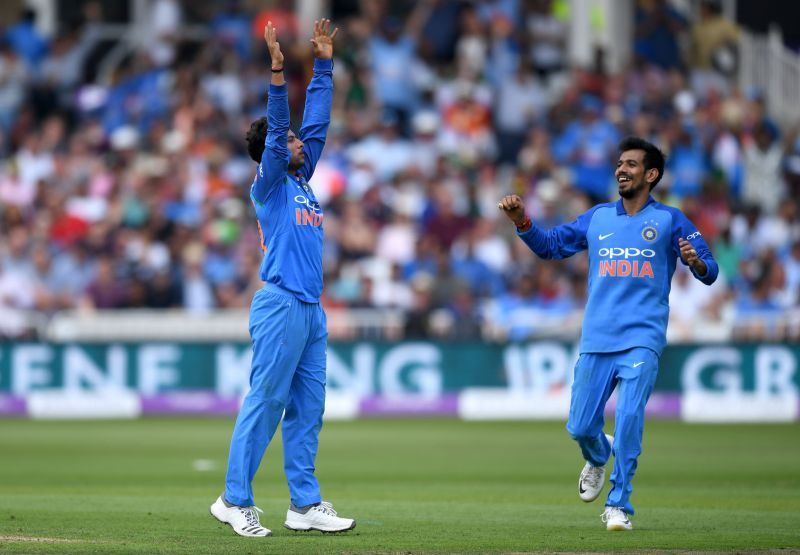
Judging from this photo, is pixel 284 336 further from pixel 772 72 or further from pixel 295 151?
pixel 772 72

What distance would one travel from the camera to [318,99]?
9.31m

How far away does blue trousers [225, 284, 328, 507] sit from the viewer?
888cm

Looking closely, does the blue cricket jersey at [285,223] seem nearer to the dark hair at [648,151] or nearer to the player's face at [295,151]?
the player's face at [295,151]

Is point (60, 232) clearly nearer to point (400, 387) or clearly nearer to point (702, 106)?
point (400, 387)

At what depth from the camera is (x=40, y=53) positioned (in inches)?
1003

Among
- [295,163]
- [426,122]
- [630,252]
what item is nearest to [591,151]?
[426,122]

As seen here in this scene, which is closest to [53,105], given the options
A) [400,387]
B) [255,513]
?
[400,387]

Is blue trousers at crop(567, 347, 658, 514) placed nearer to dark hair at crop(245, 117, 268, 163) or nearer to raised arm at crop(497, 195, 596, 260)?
raised arm at crop(497, 195, 596, 260)

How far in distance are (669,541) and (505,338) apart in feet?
39.7

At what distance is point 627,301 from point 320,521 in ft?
7.20

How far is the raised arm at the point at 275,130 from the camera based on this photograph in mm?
8727

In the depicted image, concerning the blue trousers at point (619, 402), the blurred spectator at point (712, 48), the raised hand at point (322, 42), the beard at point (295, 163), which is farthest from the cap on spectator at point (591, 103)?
the beard at point (295, 163)

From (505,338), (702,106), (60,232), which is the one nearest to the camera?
(505,338)

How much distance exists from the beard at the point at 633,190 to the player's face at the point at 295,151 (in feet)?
6.26
